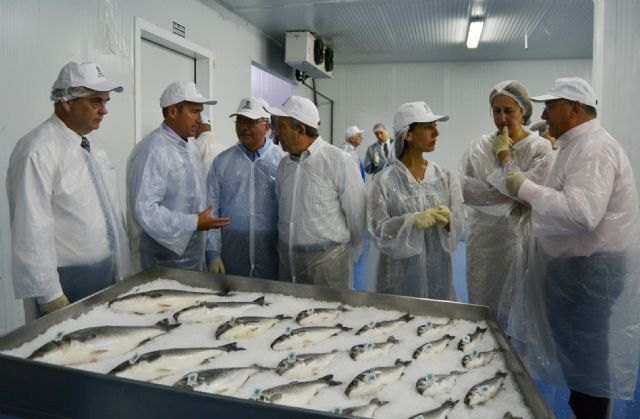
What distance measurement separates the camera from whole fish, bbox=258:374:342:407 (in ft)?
4.72

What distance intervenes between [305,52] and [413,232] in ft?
18.8

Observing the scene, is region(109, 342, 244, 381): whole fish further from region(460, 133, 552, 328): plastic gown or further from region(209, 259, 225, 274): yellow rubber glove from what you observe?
region(460, 133, 552, 328): plastic gown

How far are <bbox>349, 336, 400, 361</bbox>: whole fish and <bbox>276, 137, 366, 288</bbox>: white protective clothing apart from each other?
1.19 metres

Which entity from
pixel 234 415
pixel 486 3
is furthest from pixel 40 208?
pixel 486 3

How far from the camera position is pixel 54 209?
2.39 meters

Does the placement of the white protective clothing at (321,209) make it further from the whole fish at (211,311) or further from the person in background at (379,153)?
the person in background at (379,153)

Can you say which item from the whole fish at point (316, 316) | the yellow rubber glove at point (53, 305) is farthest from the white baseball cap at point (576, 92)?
the yellow rubber glove at point (53, 305)

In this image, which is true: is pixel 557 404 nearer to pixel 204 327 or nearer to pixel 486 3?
pixel 204 327

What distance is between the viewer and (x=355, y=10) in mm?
6758

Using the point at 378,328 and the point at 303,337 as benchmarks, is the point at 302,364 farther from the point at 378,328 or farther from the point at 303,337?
the point at 378,328

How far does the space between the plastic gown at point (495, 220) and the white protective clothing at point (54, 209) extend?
2079 millimetres

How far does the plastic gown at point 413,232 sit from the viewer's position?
281 cm

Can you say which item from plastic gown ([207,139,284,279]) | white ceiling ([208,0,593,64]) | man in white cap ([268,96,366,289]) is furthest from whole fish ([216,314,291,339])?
white ceiling ([208,0,593,64])

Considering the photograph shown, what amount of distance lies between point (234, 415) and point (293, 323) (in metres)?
0.82
